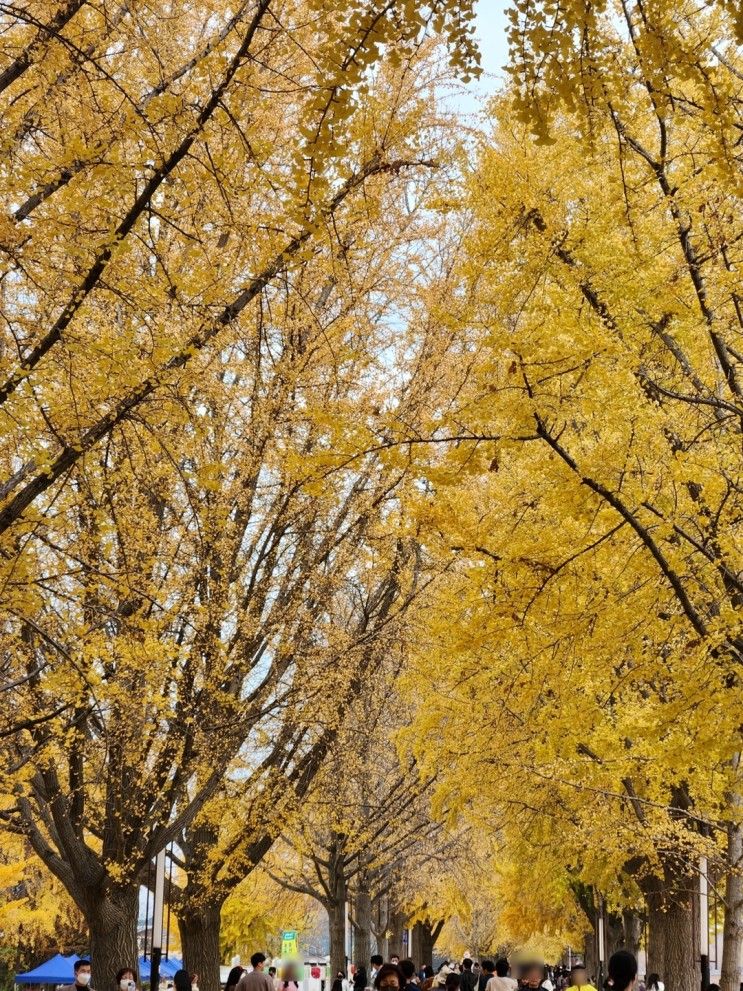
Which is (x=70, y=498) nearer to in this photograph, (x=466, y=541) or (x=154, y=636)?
(x=154, y=636)

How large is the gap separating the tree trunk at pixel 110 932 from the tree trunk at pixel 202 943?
176 inches

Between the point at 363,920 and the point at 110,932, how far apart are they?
14903 millimetres

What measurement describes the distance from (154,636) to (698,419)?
16.9 ft

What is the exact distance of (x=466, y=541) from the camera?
8719 millimetres

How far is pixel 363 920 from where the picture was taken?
28.4 metres

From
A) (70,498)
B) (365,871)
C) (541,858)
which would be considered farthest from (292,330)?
(365,871)

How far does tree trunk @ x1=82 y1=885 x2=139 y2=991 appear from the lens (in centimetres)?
1429

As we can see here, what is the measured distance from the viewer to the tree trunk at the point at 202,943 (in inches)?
752

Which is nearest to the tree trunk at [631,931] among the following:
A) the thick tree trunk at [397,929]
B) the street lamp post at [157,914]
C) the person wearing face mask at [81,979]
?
the thick tree trunk at [397,929]

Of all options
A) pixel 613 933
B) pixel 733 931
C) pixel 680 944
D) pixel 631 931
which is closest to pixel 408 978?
pixel 733 931

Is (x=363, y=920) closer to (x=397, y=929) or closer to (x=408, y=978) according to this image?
(x=397, y=929)

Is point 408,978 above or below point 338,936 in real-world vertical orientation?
above

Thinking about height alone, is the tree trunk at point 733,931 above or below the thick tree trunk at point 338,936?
above

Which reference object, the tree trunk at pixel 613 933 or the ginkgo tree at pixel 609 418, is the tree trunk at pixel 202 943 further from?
the tree trunk at pixel 613 933
